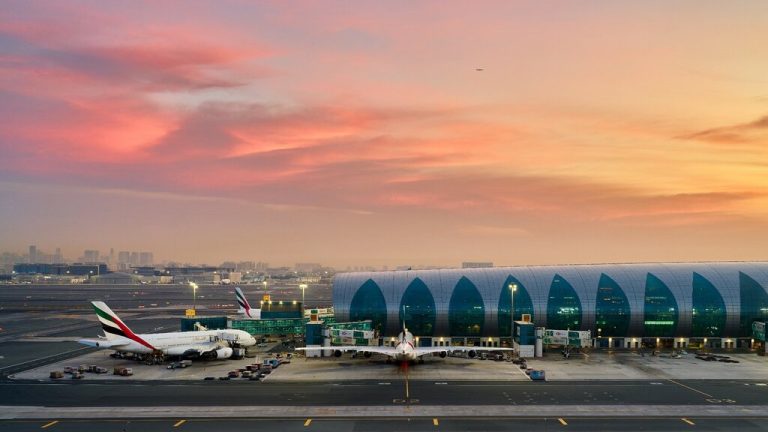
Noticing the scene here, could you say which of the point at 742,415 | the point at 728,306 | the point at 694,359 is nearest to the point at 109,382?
the point at 742,415

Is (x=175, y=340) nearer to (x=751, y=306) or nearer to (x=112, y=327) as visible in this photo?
(x=112, y=327)

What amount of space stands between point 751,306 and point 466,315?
53412 mm

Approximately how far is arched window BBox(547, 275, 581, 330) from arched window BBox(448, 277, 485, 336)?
13077 millimetres

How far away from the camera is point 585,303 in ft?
392

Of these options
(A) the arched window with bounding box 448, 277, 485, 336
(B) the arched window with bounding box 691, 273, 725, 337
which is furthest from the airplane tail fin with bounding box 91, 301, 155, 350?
(B) the arched window with bounding box 691, 273, 725, 337

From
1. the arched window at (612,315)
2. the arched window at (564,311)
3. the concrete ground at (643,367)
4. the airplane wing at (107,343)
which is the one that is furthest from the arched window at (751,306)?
the airplane wing at (107,343)

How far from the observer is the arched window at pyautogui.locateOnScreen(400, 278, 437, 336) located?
12225 centimetres

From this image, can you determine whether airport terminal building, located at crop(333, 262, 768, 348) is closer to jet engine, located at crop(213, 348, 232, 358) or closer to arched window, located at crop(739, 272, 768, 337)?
arched window, located at crop(739, 272, 768, 337)

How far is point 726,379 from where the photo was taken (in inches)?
3339

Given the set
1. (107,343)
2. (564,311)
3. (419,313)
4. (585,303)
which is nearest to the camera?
(107,343)

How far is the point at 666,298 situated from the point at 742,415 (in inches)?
2284

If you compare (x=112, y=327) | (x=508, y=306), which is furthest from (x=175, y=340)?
(x=508, y=306)

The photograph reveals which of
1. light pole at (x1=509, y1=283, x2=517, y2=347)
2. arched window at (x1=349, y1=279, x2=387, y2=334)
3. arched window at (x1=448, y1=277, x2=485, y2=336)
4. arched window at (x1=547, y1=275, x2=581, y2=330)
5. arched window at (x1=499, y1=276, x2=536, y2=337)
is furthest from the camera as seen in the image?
arched window at (x1=349, y1=279, x2=387, y2=334)

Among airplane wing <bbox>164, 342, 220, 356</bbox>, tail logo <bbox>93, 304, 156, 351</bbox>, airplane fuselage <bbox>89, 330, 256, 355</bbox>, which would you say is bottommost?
airplane wing <bbox>164, 342, 220, 356</bbox>
